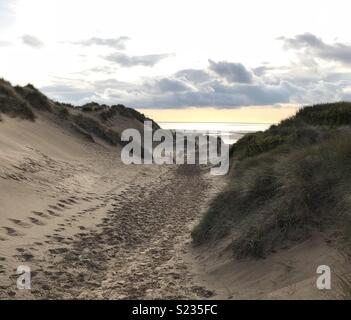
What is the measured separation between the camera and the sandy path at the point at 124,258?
7148mm

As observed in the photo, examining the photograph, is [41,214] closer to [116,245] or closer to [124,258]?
[116,245]

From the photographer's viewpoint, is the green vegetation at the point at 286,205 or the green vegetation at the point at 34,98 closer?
the green vegetation at the point at 286,205

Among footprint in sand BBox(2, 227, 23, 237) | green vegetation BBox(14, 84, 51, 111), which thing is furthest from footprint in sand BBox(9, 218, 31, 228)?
green vegetation BBox(14, 84, 51, 111)

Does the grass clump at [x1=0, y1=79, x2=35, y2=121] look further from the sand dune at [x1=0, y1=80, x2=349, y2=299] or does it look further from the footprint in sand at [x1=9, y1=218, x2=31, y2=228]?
the footprint in sand at [x1=9, y1=218, x2=31, y2=228]

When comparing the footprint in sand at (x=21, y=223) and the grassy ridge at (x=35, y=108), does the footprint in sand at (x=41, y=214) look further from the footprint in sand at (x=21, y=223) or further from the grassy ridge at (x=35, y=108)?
the grassy ridge at (x=35, y=108)

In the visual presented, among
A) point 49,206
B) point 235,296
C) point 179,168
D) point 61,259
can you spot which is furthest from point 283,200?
point 179,168

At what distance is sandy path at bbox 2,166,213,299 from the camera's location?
7.15 meters

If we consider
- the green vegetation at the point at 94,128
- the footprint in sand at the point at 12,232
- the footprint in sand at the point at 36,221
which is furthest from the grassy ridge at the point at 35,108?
the footprint in sand at the point at 12,232

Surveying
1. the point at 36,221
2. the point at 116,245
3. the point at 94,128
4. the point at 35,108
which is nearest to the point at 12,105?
the point at 35,108

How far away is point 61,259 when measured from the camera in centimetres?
866

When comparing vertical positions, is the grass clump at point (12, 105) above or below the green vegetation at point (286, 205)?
above

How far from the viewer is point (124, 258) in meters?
9.18

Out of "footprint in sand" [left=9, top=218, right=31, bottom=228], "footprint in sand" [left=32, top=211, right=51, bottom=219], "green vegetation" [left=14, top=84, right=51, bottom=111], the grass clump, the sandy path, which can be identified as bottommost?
the sandy path

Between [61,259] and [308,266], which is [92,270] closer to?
[61,259]
